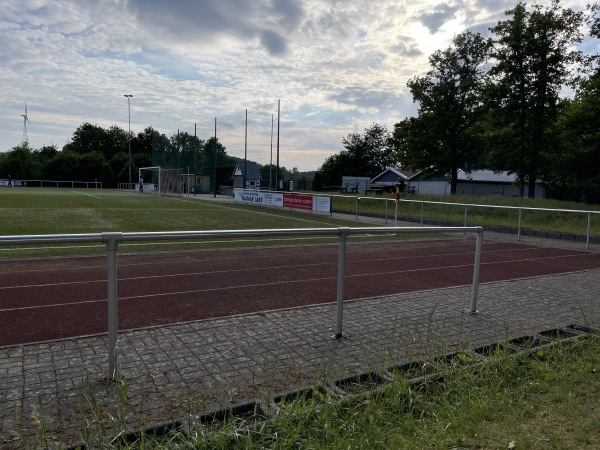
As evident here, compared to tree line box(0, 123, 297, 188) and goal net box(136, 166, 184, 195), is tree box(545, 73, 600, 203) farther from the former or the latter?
goal net box(136, 166, 184, 195)

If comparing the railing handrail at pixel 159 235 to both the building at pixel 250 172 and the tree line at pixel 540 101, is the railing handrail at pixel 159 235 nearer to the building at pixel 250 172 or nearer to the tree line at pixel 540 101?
the tree line at pixel 540 101

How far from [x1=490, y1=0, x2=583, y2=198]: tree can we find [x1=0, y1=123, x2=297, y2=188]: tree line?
22.2 m

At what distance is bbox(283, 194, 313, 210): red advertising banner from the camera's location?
2489 centimetres

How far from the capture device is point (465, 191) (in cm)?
5788

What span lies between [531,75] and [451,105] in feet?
27.1

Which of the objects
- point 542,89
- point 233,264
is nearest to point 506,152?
point 542,89

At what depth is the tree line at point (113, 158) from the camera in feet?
174

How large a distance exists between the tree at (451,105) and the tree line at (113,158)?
1498 cm

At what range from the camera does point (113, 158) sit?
94.0 m

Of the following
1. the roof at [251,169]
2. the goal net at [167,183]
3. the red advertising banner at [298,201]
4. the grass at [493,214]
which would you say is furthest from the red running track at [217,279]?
the goal net at [167,183]

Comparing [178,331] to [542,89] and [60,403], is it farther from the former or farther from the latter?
[542,89]

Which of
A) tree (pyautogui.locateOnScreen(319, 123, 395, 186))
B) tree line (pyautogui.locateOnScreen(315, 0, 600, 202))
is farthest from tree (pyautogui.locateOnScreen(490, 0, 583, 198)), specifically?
tree (pyautogui.locateOnScreen(319, 123, 395, 186))

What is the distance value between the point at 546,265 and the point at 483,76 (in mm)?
32949

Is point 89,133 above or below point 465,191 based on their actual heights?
above
